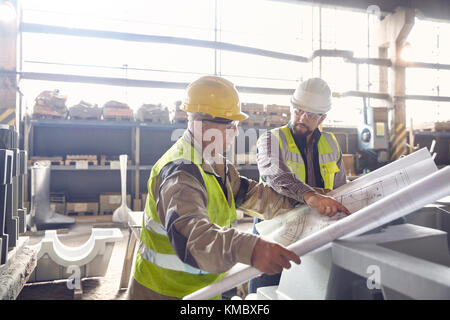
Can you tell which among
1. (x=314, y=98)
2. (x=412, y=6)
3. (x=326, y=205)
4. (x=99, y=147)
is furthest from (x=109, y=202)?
(x=412, y=6)

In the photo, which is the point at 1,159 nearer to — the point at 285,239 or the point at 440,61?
the point at 285,239

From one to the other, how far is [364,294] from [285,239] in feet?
1.16

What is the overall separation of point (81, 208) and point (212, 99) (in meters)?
6.63

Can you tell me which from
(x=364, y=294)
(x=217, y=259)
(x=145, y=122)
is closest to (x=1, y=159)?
(x=217, y=259)

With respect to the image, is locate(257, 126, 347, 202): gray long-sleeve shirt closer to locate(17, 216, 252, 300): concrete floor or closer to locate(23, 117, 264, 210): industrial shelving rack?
locate(17, 216, 252, 300): concrete floor

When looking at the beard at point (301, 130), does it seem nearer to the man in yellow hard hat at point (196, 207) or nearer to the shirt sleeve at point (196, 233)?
the man in yellow hard hat at point (196, 207)

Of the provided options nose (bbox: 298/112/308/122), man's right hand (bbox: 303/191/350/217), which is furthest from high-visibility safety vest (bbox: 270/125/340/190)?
man's right hand (bbox: 303/191/350/217)

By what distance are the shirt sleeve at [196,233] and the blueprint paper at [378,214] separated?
52 mm

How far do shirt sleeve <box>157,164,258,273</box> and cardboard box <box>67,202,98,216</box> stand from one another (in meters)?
6.68

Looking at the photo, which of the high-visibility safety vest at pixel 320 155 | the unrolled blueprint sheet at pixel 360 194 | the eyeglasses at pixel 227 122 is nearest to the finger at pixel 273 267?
the unrolled blueprint sheet at pixel 360 194

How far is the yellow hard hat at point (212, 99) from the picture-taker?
145 centimetres

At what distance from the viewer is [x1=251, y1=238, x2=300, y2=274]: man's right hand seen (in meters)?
0.97

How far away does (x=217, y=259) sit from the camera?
102cm

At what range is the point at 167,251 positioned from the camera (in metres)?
1.41
